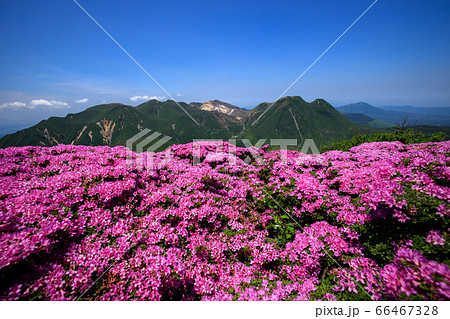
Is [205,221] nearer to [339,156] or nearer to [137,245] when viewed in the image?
[137,245]

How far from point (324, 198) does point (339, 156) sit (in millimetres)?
5305

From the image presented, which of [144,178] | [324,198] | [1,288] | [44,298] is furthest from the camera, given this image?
[144,178]

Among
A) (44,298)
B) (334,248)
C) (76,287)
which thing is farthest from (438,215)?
(44,298)

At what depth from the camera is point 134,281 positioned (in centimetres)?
392

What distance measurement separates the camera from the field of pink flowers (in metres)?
3.66

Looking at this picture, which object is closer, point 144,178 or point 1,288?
point 1,288

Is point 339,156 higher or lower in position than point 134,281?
higher

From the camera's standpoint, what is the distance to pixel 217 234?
615 centimetres

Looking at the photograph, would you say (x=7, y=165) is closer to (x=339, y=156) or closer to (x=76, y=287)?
(x=76, y=287)

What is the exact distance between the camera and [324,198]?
266 inches

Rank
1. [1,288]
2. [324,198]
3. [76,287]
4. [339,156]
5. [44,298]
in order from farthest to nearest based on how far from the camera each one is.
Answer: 1. [339,156]
2. [324,198]
3. [76,287]
4. [44,298]
5. [1,288]

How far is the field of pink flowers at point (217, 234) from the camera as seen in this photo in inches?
144
